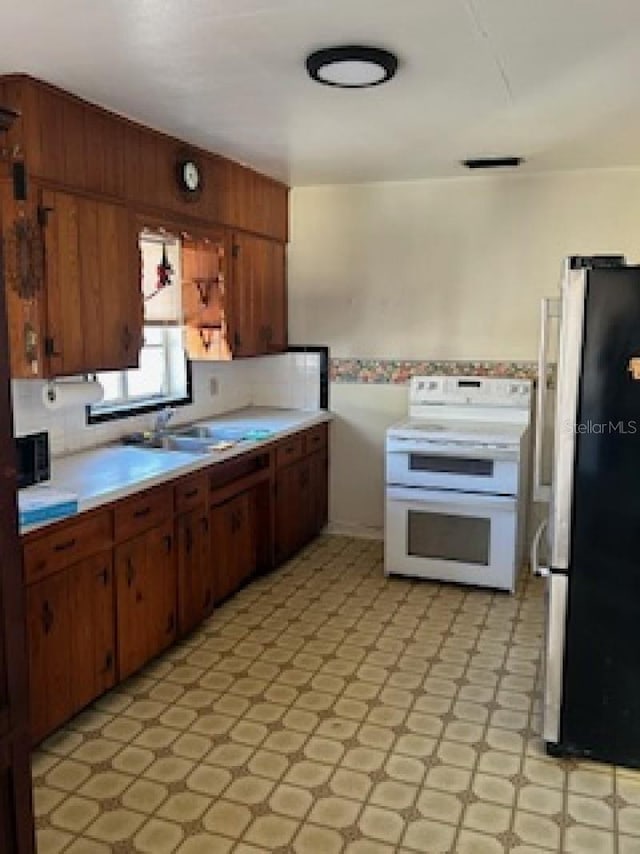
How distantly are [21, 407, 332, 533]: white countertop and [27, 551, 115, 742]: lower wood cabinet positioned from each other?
24cm

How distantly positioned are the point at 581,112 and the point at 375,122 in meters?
0.86

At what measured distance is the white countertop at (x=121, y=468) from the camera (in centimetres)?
279

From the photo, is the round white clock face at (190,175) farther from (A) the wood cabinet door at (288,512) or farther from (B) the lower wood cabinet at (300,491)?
(A) the wood cabinet door at (288,512)

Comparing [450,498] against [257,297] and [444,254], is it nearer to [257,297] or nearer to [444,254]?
[444,254]

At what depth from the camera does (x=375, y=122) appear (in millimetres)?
3193

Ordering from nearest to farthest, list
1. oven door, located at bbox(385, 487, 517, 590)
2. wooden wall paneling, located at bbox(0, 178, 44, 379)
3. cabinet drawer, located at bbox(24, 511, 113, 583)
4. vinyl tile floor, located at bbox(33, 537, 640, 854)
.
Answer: vinyl tile floor, located at bbox(33, 537, 640, 854)
cabinet drawer, located at bbox(24, 511, 113, 583)
wooden wall paneling, located at bbox(0, 178, 44, 379)
oven door, located at bbox(385, 487, 517, 590)

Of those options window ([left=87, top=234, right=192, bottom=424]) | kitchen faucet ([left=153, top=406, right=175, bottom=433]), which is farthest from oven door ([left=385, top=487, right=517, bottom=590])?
window ([left=87, top=234, right=192, bottom=424])

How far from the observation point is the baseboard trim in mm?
5039

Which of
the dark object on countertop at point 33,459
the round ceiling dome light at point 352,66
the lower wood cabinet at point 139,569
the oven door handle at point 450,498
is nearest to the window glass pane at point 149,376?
the lower wood cabinet at point 139,569

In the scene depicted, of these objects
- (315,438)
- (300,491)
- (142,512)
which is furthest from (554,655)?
(315,438)

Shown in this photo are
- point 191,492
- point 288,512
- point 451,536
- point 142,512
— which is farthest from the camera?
point 288,512

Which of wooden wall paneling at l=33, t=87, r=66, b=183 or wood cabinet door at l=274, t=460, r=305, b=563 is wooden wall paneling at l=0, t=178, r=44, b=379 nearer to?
wooden wall paneling at l=33, t=87, r=66, b=183

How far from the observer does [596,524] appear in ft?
8.02

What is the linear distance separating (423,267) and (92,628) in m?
3.03
